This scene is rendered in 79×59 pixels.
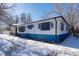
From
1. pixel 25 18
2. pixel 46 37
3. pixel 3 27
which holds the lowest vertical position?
pixel 46 37

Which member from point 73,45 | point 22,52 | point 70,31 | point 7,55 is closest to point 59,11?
point 70,31

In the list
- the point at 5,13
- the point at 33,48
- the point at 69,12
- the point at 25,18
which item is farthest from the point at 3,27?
the point at 69,12

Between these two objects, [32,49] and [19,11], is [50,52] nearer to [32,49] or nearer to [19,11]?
[32,49]

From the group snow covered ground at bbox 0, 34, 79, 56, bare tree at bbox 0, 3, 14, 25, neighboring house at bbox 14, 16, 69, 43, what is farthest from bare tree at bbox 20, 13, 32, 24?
snow covered ground at bbox 0, 34, 79, 56

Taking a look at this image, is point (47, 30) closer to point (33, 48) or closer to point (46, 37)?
point (46, 37)

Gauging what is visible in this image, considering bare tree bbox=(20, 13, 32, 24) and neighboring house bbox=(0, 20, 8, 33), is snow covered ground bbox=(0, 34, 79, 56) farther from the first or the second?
bare tree bbox=(20, 13, 32, 24)

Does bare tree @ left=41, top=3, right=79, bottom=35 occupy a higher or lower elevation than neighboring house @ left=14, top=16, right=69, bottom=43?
higher

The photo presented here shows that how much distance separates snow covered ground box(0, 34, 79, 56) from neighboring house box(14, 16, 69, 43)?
0.07 meters

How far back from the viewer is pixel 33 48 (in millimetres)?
2916

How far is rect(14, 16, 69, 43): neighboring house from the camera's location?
2.91 meters

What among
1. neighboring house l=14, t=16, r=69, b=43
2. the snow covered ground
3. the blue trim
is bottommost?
the snow covered ground

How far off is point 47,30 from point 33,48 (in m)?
0.32

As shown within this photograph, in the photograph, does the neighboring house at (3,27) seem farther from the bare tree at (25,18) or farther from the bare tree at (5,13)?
the bare tree at (25,18)

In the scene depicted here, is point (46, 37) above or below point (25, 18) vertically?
below
